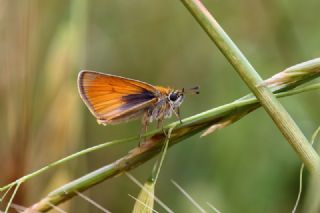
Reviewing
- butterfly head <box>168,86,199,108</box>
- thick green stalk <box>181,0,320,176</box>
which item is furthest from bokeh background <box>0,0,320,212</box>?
thick green stalk <box>181,0,320,176</box>

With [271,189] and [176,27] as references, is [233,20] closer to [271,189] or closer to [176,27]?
[176,27]

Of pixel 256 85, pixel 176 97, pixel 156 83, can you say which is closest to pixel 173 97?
pixel 176 97

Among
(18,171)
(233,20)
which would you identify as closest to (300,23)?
(233,20)

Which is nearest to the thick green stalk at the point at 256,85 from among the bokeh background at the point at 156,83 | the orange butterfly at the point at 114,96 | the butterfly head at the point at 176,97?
the orange butterfly at the point at 114,96

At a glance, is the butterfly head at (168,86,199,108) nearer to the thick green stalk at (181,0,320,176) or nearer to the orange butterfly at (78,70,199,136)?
the orange butterfly at (78,70,199,136)

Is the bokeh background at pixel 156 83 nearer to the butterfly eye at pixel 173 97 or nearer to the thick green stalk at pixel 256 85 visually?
the butterfly eye at pixel 173 97

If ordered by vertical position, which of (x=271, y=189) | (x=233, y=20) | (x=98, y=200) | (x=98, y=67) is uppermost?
(x=98, y=67)
